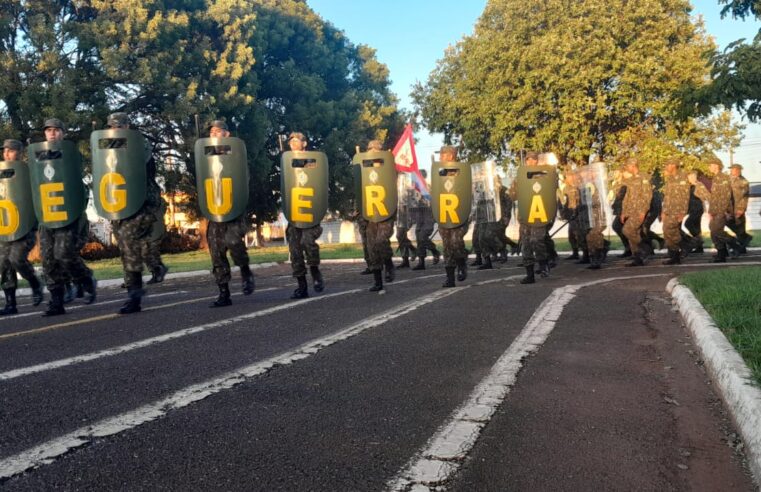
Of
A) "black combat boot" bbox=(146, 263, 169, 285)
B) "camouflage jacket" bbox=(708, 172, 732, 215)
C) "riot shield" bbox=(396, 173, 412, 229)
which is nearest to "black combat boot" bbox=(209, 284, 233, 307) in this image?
"black combat boot" bbox=(146, 263, 169, 285)

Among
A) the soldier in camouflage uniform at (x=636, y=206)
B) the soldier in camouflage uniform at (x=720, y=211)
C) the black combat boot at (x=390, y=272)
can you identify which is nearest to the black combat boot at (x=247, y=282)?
the black combat boot at (x=390, y=272)

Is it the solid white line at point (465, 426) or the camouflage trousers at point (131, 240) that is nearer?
the solid white line at point (465, 426)

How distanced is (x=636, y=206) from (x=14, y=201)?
33.7ft

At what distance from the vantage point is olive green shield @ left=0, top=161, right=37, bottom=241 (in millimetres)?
7195

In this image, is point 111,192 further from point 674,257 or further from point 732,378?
point 674,257

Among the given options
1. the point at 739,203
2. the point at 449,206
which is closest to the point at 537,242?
the point at 449,206

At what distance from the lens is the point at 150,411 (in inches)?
119

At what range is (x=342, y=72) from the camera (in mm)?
34219

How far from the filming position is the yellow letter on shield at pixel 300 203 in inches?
295

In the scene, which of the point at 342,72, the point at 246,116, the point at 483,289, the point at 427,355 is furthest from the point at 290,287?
the point at 342,72

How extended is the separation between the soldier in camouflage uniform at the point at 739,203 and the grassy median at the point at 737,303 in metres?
5.38

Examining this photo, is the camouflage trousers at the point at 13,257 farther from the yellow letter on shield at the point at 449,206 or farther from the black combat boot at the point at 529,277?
the black combat boot at the point at 529,277

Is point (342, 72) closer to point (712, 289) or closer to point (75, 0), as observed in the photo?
point (75, 0)

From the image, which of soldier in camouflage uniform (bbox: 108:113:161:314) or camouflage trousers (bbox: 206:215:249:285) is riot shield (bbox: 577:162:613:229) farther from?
soldier in camouflage uniform (bbox: 108:113:161:314)
